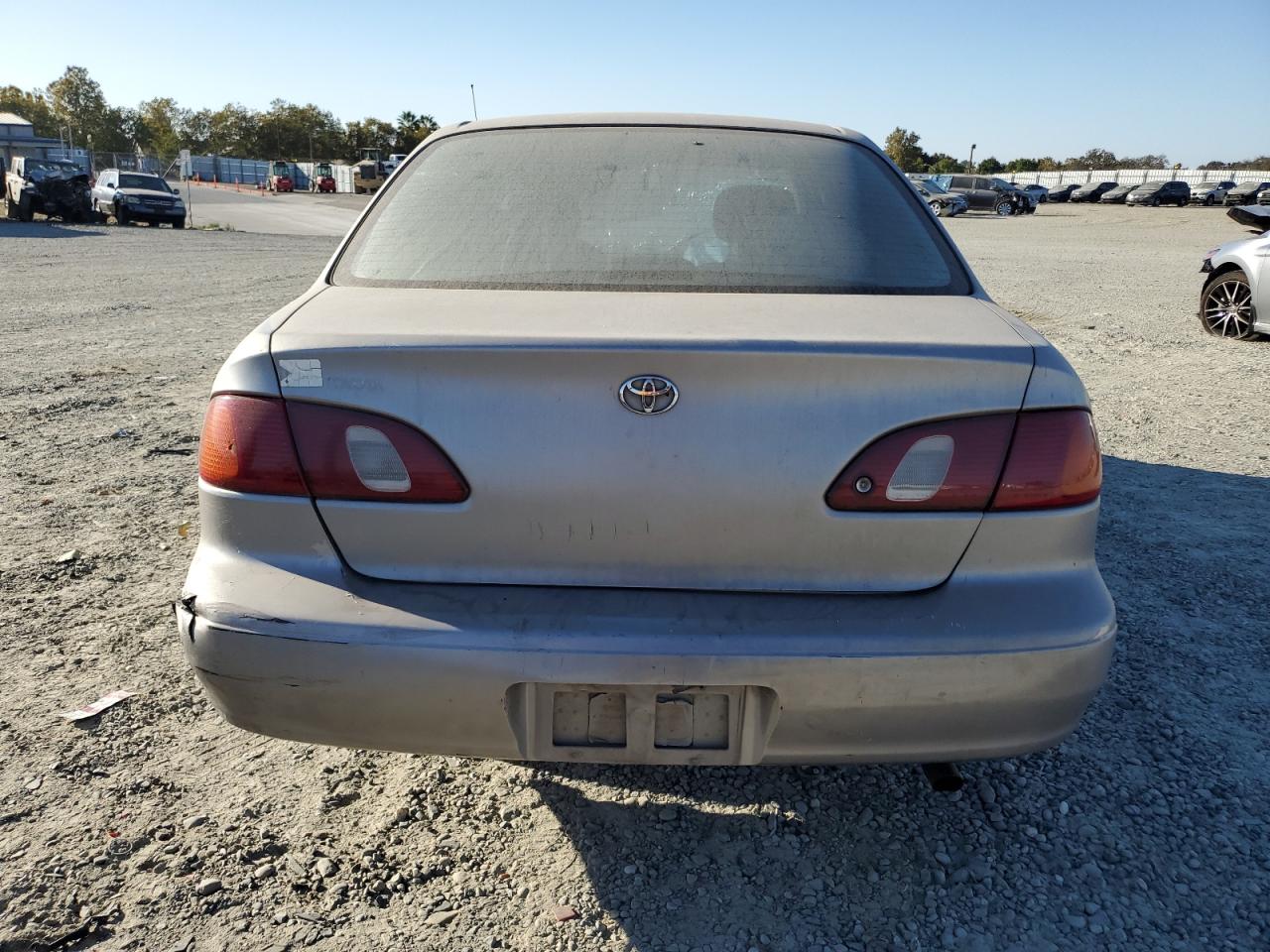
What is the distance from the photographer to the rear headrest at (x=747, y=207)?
8.07ft

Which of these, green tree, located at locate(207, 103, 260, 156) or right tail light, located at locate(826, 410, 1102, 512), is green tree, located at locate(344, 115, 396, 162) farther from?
right tail light, located at locate(826, 410, 1102, 512)

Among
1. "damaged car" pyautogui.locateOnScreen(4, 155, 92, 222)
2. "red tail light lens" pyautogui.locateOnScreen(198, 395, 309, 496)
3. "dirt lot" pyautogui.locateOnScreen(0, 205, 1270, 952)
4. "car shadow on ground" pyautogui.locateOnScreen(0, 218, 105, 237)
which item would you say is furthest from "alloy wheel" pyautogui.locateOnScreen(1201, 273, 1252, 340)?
"damaged car" pyautogui.locateOnScreen(4, 155, 92, 222)

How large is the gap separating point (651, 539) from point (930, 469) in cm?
53

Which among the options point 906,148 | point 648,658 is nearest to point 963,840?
point 648,658

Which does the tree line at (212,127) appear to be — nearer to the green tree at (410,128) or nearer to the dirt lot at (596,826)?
the green tree at (410,128)

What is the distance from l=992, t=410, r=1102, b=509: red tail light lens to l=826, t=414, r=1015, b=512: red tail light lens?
0.09 ft

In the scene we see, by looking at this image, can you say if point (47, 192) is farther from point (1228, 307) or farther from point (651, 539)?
point (651, 539)

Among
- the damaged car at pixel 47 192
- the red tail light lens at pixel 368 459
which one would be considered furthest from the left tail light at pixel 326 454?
the damaged car at pixel 47 192

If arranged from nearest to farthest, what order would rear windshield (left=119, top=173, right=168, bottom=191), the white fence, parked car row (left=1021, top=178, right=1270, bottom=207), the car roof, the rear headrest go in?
the rear headrest
the car roof
rear windshield (left=119, top=173, right=168, bottom=191)
parked car row (left=1021, top=178, right=1270, bottom=207)
the white fence

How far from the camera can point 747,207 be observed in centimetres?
253

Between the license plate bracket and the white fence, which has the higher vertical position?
the white fence

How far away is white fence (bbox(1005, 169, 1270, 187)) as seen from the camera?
6756 centimetres

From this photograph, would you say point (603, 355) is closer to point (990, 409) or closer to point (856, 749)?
point (990, 409)

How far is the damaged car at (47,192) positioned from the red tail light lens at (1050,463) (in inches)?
1277
